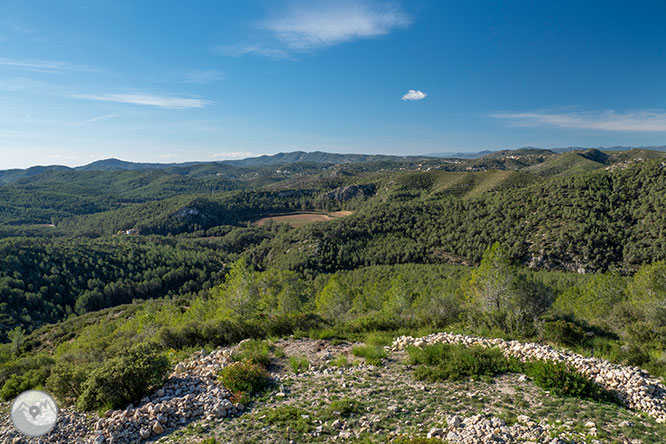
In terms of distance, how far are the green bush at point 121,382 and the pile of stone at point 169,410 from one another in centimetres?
51

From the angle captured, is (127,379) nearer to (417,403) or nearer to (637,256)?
(417,403)

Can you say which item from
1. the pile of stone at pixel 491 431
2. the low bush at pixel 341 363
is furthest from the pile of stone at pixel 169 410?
the pile of stone at pixel 491 431

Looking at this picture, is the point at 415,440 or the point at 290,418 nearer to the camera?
the point at 415,440

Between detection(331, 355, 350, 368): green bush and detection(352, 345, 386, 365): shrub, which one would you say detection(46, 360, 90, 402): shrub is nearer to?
detection(331, 355, 350, 368): green bush

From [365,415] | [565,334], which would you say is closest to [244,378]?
[365,415]

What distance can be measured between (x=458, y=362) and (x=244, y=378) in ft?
26.6

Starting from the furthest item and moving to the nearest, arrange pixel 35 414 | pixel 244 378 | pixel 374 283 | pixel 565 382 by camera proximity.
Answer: pixel 374 283
pixel 244 378
pixel 35 414
pixel 565 382

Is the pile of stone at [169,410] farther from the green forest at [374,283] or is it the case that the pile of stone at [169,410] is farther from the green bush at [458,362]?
the green bush at [458,362]

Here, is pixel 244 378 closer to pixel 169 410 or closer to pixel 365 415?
pixel 169 410

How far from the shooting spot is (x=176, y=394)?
1073cm

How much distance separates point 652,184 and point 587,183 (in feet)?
57.1

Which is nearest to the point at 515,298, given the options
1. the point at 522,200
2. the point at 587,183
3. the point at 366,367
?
the point at 366,367

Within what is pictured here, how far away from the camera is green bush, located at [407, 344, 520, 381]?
1138cm

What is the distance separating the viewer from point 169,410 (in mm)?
9656
